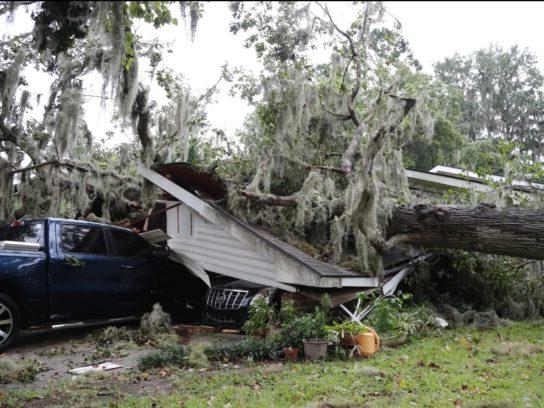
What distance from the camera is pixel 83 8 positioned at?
14.3 feet

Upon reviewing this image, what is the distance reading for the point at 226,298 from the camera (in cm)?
779

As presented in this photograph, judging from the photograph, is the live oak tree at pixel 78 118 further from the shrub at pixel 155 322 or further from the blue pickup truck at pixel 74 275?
the shrub at pixel 155 322

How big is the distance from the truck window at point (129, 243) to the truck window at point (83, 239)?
0.27 meters

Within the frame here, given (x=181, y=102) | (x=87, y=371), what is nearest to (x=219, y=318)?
(x=87, y=371)

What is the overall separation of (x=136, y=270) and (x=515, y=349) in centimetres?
556

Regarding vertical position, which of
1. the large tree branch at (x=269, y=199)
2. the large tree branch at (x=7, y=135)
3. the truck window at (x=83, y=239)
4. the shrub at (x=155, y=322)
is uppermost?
the large tree branch at (x=7, y=135)

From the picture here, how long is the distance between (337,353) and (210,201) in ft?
11.8

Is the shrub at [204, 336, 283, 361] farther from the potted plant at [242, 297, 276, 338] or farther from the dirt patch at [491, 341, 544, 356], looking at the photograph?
the dirt patch at [491, 341, 544, 356]

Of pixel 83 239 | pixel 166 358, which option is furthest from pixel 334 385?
pixel 83 239

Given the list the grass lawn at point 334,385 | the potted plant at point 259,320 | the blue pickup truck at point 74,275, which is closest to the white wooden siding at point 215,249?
the blue pickup truck at point 74,275

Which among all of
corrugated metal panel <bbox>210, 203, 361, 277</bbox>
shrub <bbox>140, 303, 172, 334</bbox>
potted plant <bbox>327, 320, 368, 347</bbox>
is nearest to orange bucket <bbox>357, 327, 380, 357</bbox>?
potted plant <bbox>327, 320, 368, 347</bbox>

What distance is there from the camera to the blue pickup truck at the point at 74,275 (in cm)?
614

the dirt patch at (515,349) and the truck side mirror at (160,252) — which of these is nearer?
the dirt patch at (515,349)

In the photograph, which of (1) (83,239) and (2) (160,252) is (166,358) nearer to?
(1) (83,239)
